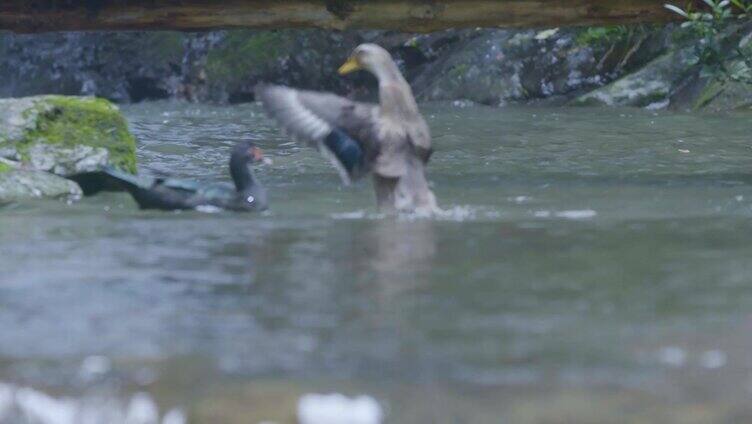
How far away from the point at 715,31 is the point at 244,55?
1112cm

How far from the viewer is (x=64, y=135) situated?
928 centimetres

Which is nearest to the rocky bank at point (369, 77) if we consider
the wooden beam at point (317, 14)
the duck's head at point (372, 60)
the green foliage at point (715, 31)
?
the wooden beam at point (317, 14)

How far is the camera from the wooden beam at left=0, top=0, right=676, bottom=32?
11.3 metres

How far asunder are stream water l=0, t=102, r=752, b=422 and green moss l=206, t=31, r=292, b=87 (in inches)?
423

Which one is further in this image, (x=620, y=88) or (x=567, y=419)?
(x=620, y=88)

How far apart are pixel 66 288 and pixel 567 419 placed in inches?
91.2

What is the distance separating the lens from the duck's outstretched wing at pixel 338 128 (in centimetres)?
814

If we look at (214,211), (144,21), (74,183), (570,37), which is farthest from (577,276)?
(570,37)

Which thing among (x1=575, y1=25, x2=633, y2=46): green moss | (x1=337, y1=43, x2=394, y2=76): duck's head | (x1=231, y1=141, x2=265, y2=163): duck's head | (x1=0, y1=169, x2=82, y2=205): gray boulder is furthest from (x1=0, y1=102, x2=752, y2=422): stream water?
(x1=575, y1=25, x2=633, y2=46): green moss

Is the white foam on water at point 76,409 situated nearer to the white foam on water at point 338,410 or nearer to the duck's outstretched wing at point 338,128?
the white foam on water at point 338,410

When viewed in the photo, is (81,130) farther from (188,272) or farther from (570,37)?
(570,37)

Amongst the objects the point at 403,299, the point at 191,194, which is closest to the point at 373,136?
the point at 191,194

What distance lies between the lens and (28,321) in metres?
4.78

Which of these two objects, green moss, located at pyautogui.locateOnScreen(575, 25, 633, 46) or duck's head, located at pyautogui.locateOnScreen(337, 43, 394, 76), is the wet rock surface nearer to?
duck's head, located at pyautogui.locateOnScreen(337, 43, 394, 76)
